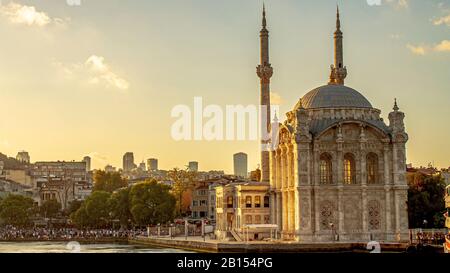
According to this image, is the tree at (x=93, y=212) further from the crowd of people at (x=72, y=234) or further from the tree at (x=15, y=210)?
the tree at (x=15, y=210)

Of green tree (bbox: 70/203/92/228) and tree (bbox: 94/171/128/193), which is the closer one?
green tree (bbox: 70/203/92/228)

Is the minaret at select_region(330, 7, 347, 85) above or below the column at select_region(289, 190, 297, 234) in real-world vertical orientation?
above

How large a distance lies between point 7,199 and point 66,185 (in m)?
22.9

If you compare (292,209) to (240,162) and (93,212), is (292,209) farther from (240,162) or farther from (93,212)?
(93,212)

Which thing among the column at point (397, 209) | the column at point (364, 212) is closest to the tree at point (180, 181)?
the column at point (364, 212)

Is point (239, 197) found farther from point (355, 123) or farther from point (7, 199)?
point (7, 199)

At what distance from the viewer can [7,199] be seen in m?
78.3

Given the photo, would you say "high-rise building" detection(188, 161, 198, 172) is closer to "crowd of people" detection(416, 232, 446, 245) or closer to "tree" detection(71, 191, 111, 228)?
"tree" detection(71, 191, 111, 228)

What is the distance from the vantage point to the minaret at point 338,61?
195 feet

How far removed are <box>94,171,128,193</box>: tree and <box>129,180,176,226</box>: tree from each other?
24216 millimetres

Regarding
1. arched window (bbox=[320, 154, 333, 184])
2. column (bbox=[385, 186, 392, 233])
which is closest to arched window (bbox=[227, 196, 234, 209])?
arched window (bbox=[320, 154, 333, 184])

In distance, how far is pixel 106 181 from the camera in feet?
313

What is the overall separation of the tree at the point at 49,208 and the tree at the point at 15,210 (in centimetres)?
936

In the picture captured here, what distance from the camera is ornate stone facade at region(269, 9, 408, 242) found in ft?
160
